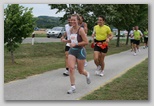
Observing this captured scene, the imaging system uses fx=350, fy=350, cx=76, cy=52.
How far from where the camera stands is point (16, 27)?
7.02 m

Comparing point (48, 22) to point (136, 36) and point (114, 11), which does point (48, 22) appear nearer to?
point (114, 11)

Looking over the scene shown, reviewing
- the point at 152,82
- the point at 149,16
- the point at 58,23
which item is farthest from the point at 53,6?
the point at 152,82

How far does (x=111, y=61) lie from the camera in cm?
734

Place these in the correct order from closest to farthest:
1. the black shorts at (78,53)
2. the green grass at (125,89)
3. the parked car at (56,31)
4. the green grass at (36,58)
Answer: the green grass at (125,89) → the black shorts at (78,53) → the green grass at (36,58) → the parked car at (56,31)

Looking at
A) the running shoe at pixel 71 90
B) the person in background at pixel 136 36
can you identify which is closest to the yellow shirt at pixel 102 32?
the person in background at pixel 136 36

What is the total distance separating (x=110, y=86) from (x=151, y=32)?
1.12 m

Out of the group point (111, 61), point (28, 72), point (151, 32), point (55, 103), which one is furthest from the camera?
point (111, 61)

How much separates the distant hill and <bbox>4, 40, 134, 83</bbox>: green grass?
0.76m

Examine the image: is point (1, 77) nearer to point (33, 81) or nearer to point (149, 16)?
point (33, 81)

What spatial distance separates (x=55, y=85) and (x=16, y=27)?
5.75 ft

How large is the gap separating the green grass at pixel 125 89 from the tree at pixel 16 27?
2063 mm

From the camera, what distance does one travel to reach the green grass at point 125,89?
534 cm

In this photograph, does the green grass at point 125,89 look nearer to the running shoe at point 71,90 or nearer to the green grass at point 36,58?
the running shoe at point 71,90

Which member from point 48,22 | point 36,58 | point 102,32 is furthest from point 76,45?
point 36,58
